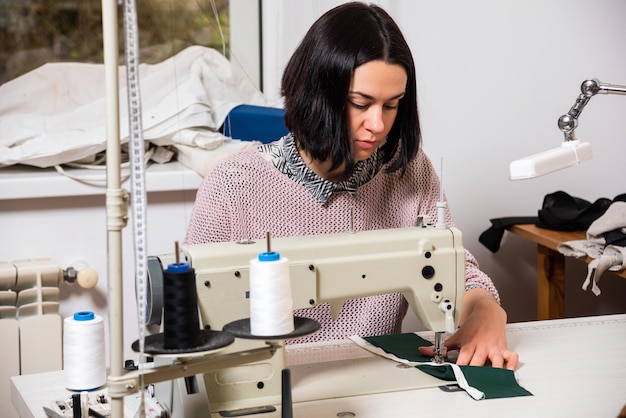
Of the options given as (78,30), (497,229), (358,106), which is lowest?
(497,229)

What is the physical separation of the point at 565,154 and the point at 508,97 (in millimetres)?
1616

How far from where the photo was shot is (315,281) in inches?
54.7

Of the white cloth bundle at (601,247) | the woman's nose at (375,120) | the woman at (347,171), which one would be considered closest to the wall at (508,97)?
the white cloth bundle at (601,247)

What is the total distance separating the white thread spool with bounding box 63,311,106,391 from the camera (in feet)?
3.86

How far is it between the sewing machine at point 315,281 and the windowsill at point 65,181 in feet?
3.77

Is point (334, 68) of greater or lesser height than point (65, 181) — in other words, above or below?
above

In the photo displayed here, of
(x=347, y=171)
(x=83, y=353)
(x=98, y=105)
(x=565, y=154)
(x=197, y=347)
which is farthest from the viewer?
(x=98, y=105)

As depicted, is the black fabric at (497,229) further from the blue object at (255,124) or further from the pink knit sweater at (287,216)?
the pink knit sweater at (287,216)

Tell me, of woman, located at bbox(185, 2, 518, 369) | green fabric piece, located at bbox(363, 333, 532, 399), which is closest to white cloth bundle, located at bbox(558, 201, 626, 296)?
woman, located at bbox(185, 2, 518, 369)

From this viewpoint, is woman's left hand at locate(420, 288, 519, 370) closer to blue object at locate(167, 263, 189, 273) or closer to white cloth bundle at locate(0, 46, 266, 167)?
blue object at locate(167, 263, 189, 273)

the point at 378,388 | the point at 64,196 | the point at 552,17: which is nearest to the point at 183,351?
the point at 378,388

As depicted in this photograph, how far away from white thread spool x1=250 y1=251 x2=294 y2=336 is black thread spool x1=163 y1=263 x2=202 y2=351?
78 mm

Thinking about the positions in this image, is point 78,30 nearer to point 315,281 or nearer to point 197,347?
point 315,281

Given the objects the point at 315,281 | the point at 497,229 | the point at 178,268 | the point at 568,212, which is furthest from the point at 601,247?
the point at 178,268
